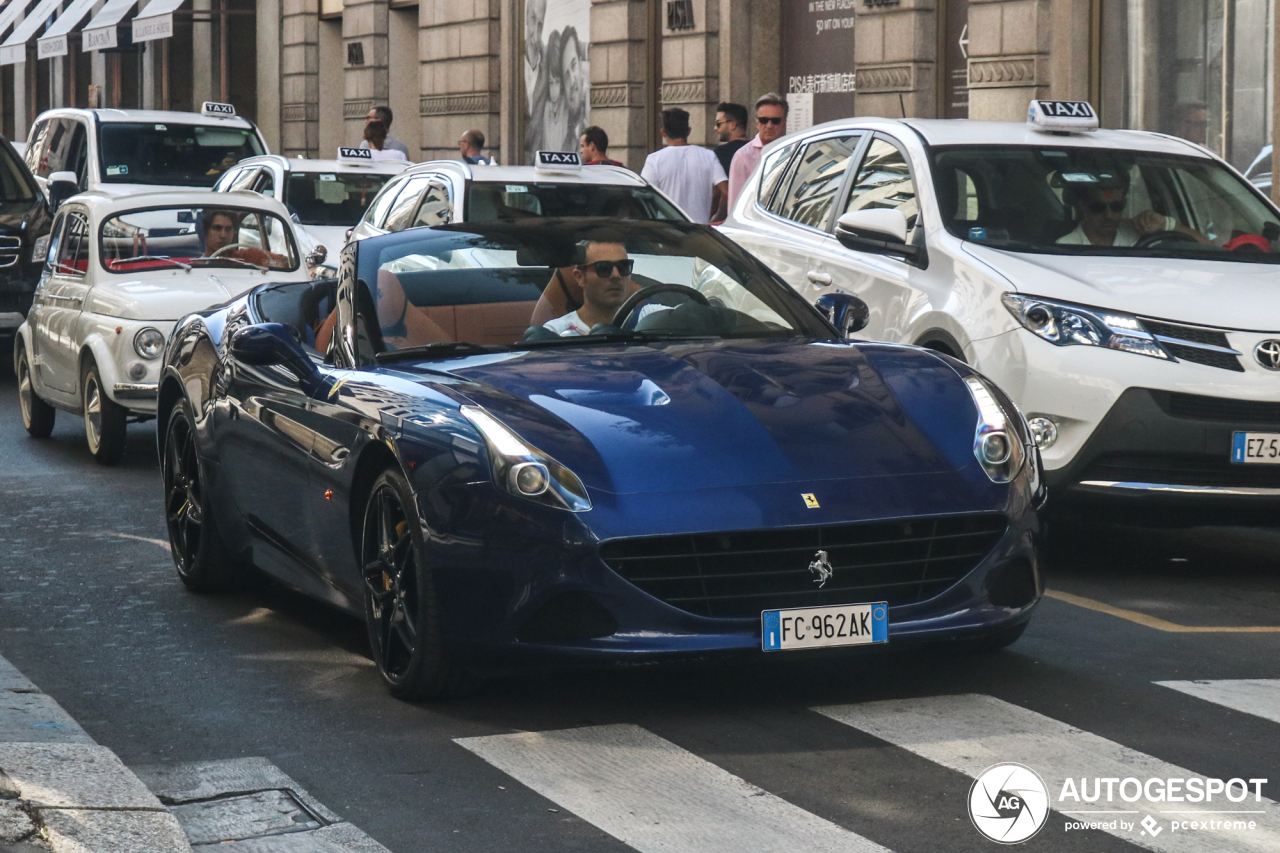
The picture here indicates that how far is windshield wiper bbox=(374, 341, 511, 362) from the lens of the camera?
6488mm

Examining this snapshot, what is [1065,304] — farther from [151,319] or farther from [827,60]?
[827,60]

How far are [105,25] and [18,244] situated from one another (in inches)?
974

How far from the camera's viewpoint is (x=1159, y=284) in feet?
26.5

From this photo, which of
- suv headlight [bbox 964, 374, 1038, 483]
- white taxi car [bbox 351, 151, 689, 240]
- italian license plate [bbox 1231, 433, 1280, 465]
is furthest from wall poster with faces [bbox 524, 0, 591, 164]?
suv headlight [bbox 964, 374, 1038, 483]

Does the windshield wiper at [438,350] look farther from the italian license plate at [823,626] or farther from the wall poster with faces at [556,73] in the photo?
the wall poster with faces at [556,73]

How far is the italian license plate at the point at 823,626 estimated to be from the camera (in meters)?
5.48

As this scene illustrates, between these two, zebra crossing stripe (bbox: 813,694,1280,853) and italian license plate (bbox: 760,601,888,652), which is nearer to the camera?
zebra crossing stripe (bbox: 813,694,1280,853)

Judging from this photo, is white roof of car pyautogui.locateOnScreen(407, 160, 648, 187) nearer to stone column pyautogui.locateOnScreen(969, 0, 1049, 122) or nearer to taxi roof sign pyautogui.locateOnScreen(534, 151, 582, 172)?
taxi roof sign pyautogui.locateOnScreen(534, 151, 582, 172)

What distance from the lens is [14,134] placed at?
54.5m

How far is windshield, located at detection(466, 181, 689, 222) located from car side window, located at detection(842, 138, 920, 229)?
11.2ft

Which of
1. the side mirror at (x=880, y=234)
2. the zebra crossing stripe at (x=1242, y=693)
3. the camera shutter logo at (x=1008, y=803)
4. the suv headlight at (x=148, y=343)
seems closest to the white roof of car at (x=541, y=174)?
the suv headlight at (x=148, y=343)

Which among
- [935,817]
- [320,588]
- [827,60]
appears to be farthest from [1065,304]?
[827,60]

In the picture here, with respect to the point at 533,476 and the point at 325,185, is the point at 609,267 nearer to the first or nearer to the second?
the point at 533,476

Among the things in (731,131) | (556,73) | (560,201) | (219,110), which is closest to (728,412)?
(560,201)
